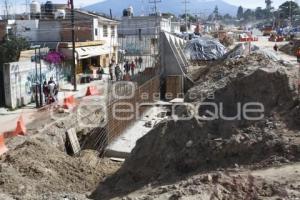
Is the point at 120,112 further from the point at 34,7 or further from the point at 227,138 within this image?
the point at 34,7

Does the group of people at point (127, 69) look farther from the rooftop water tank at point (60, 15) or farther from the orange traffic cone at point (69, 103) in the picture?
the rooftop water tank at point (60, 15)

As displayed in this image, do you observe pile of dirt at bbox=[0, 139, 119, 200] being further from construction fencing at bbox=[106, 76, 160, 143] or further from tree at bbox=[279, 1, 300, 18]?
tree at bbox=[279, 1, 300, 18]

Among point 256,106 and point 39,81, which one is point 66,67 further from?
point 256,106

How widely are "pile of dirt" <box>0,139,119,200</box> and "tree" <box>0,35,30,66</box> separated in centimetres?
2211

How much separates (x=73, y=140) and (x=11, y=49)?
21.1 meters

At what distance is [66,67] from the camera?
1344 inches

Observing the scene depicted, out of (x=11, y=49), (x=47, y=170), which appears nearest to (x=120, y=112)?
(x=47, y=170)

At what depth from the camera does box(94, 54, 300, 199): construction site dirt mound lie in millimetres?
11156

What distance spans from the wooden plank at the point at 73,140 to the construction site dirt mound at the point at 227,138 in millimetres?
4904

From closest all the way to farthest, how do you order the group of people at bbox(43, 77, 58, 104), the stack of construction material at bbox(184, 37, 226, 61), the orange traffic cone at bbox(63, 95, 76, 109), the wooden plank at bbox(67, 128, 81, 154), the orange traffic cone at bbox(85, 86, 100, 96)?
the wooden plank at bbox(67, 128, 81, 154)
the orange traffic cone at bbox(63, 95, 76, 109)
the group of people at bbox(43, 77, 58, 104)
the orange traffic cone at bbox(85, 86, 100, 96)
the stack of construction material at bbox(184, 37, 226, 61)

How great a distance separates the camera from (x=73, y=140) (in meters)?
18.1

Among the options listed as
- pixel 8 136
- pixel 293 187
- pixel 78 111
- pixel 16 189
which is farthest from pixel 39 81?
pixel 293 187

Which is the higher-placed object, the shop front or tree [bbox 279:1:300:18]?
tree [bbox 279:1:300:18]

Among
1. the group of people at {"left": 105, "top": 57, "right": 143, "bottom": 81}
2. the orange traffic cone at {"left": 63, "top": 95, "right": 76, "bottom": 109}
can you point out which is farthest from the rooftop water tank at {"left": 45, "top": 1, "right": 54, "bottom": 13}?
the orange traffic cone at {"left": 63, "top": 95, "right": 76, "bottom": 109}
